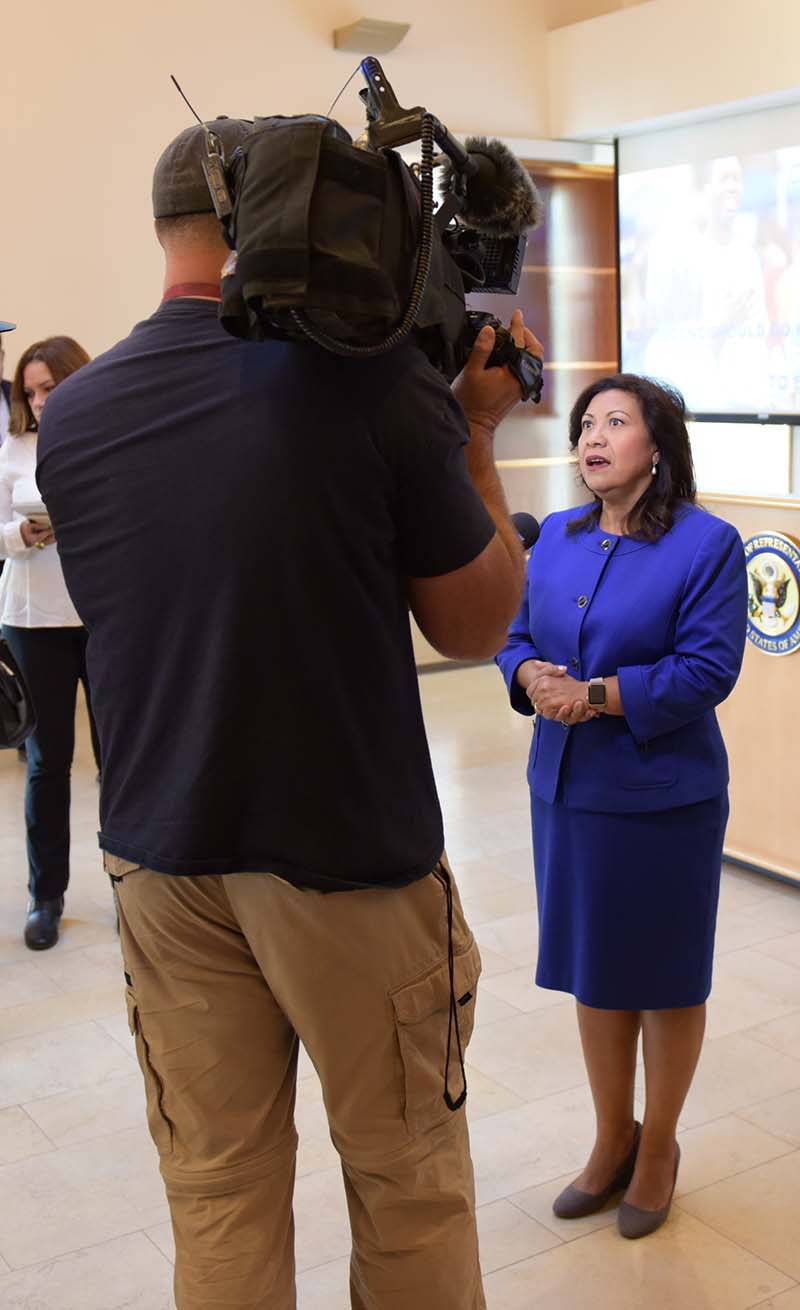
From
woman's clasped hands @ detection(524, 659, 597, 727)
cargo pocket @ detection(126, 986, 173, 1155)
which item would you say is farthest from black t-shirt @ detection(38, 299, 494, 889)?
woman's clasped hands @ detection(524, 659, 597, 727)

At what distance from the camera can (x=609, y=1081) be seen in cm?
262

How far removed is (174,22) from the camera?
22.6ft

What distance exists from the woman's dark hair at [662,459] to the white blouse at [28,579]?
1848 millimetres

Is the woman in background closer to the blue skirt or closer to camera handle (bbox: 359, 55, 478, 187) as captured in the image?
the blue skirt

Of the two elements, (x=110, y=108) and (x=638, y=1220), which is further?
(x=110, y=108)

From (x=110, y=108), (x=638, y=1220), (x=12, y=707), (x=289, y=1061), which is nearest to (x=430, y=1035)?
(x=289, y=1061)

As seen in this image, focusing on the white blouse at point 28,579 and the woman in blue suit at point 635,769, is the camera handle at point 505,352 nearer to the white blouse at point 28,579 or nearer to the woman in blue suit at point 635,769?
the woman in blue suit at point 635,769

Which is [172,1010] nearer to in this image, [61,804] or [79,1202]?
[79,1202]

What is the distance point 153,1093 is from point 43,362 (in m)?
2.78

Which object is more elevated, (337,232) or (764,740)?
(337,232)

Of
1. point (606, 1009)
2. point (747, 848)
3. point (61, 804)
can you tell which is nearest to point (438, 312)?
point (606, 1009)

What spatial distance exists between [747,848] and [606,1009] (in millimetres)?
1986

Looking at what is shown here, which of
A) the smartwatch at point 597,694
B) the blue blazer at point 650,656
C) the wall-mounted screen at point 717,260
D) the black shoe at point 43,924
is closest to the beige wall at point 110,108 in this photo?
the wall-mounted screen at point 717,260

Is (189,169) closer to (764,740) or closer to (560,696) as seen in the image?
(560,696)
